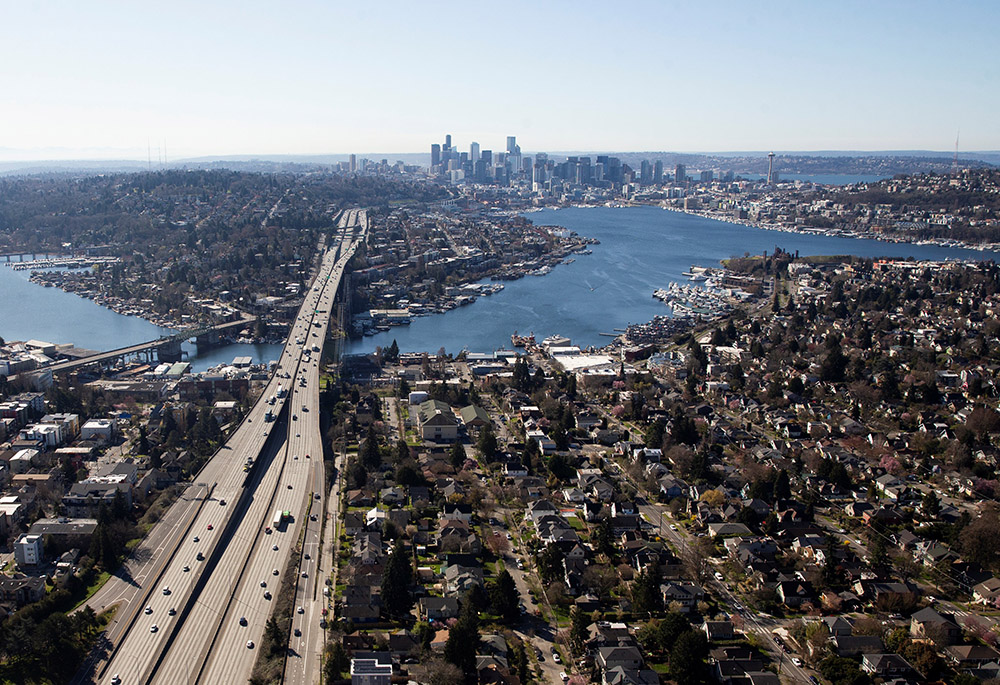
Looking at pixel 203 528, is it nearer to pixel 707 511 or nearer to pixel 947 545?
pixel 707 511

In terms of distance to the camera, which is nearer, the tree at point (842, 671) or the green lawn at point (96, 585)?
the tree at point (842, 671)

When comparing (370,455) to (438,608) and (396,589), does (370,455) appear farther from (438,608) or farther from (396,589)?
(438,608)

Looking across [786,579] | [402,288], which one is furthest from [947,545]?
[402,288]

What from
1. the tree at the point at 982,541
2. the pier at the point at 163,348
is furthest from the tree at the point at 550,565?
the pier at the point at 163,348

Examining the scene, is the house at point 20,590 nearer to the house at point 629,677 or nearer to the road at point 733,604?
the house at point 629,677

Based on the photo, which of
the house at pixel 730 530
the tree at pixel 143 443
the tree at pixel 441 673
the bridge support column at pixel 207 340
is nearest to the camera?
the tree at pixel 441 673

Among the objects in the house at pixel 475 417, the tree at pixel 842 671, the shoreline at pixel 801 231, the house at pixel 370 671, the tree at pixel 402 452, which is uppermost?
the shoreline at pixel 801 231

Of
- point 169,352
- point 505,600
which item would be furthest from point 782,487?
point 169,352

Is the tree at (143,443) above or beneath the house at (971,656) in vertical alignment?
above
